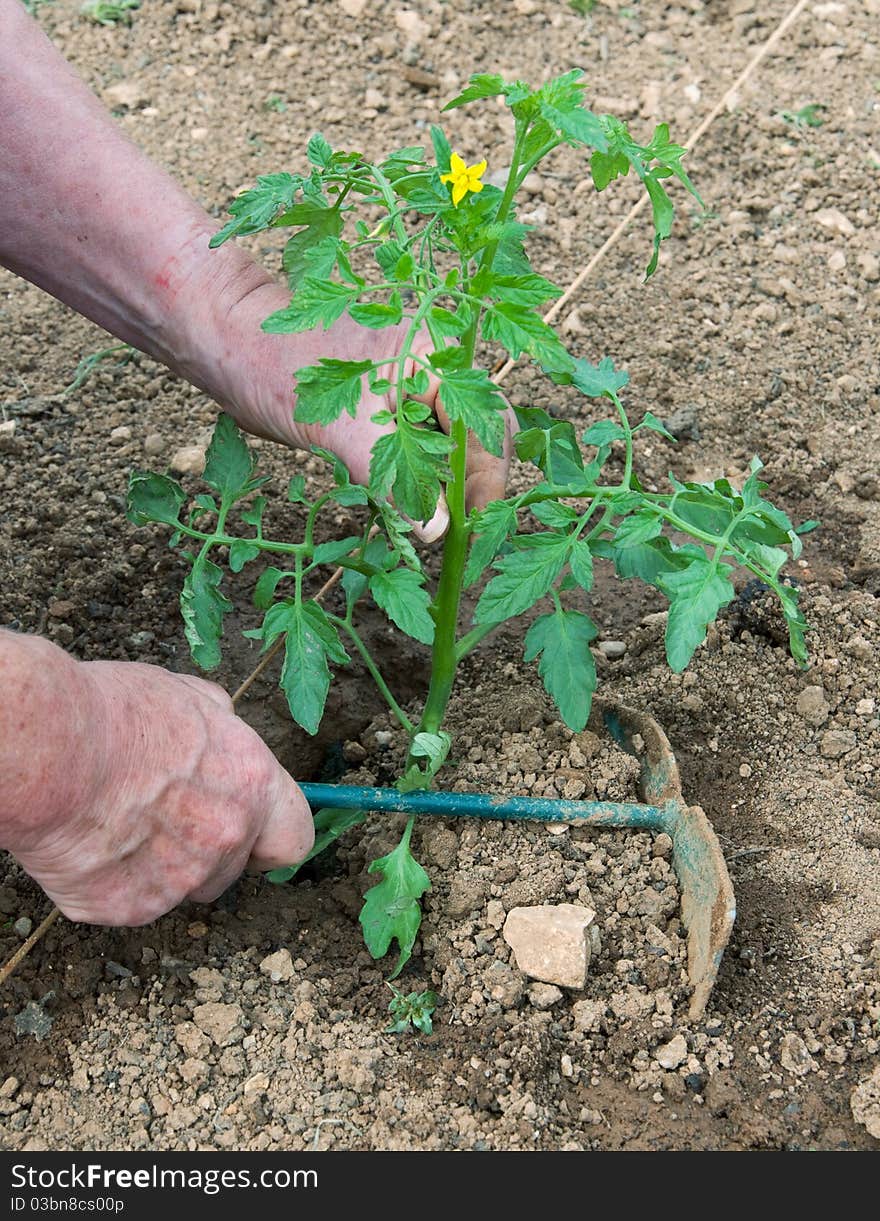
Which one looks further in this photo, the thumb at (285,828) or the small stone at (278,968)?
the small stone at (278,968)

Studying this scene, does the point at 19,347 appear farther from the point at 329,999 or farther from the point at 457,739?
the point at 329,999

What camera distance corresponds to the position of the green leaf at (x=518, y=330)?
5.24ft

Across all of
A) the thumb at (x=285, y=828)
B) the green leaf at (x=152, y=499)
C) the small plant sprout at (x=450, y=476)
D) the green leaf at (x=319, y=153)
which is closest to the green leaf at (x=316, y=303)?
the small plant sprout at (x=450, y=476)

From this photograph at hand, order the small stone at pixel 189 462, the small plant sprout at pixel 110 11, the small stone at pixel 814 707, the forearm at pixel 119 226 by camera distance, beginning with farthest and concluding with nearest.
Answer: the small plant sprout at pixel 110 11 → the small stone at pixel 189 462 → the small stone at pixel 814 707 → the forearm at pixel 119 226

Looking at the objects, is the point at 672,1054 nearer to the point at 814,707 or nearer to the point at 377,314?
the point at 814,707

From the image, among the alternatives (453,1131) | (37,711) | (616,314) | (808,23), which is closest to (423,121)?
(616,314)

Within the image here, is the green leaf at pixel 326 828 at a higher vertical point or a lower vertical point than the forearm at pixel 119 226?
lower

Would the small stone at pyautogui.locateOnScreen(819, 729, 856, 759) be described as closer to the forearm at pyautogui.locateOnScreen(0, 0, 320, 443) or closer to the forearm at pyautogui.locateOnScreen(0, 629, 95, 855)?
the forearm at pyautogui.locateOnScreen(0, 0, 320, 443)

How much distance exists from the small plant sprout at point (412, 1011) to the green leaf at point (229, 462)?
2.66 ft

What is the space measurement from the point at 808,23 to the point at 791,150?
24.9 inches

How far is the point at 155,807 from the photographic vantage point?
183 cm

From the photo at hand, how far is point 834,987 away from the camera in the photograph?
1.98 meters

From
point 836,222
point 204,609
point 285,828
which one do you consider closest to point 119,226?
point 204,609

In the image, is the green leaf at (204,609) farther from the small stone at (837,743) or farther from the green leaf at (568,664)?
the small stone at (837,743)
